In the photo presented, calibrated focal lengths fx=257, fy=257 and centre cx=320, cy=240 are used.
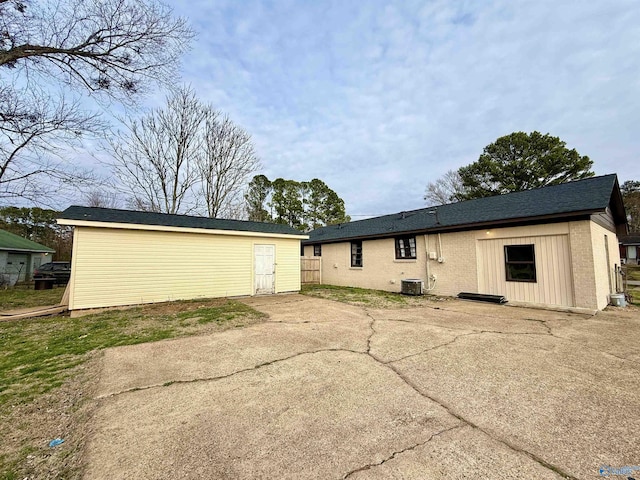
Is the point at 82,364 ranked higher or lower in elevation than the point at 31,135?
lower

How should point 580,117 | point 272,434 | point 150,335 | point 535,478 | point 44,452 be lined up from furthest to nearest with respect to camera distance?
point 580,117 < point 150,335 < point 272,434 < point 44,452 < point 535,478

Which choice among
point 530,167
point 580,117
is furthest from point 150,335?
point 530,167

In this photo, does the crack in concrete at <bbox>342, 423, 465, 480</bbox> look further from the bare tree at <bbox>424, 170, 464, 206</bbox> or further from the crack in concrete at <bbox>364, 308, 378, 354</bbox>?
the bare tree at <bbox>424, 170, 464, 206</bbox>

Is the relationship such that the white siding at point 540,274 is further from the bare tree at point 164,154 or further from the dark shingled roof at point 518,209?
the bare tree at point 164,154

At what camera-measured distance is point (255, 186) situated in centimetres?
2597

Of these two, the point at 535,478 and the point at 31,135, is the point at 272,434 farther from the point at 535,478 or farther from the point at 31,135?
the point at 31,135

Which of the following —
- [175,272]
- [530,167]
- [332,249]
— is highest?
[530,167]

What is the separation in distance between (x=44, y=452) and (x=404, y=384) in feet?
11.0

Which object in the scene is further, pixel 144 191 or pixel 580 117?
pixel 144 191

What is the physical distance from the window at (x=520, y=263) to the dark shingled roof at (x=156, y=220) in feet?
26.2

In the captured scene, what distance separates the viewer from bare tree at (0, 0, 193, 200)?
7008 mm

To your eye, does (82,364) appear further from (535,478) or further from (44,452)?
(535,478)

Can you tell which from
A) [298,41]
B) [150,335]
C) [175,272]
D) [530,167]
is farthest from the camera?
[530,167]
